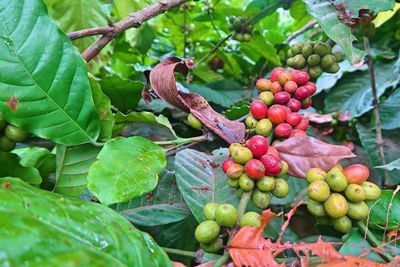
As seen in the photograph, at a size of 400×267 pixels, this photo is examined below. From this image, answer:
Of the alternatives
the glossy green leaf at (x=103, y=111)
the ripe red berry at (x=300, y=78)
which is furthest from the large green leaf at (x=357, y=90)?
the glossy green leaf at (x=103, y=111)

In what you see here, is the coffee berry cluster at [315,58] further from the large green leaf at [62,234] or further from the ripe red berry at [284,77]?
the large green leaf at [62,234]

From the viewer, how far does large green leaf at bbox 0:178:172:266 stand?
0.38 meters

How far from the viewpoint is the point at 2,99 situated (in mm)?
674

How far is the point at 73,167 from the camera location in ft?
2.50

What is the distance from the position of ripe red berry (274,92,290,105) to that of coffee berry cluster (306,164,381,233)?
7.0 inches

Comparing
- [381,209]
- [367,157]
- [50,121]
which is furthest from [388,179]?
[50,121]

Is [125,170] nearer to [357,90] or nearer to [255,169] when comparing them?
[255,169]

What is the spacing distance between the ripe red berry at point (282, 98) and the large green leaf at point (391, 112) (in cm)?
66

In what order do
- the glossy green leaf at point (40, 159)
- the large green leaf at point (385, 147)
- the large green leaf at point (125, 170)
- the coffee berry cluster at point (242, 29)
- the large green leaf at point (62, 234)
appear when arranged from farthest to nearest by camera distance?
the coffee berry cluster at point (242, 29), the large green leaf at point (385, 147), the glossy green leaf at point (40, 159), the large green leaf at point (125, 170), the large green leaf at point (62, 234)

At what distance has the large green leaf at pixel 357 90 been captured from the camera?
1451mm

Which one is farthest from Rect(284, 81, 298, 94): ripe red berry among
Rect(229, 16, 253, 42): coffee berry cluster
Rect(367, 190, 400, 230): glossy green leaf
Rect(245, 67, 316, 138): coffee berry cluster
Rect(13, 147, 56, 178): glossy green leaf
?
Rect(229, 16, 253, 42): coffee berry cluster

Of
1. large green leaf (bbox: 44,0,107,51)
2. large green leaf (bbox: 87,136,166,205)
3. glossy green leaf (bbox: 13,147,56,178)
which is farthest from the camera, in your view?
Answer: large green leaf (bbox: 44,0,107,51)

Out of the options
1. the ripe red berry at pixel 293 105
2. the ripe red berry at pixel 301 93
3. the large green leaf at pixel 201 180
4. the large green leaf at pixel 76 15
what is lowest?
the large green leaf at pixel 201 180

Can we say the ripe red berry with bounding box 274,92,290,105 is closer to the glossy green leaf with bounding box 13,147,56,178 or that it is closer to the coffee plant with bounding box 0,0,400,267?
the coffee plant with bounding box 0,0,400,267
